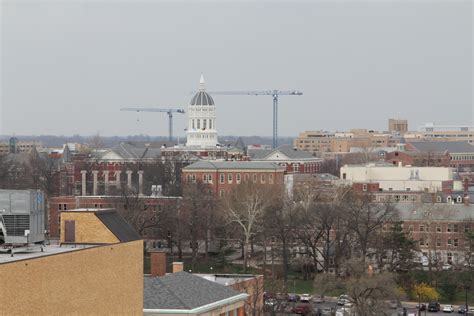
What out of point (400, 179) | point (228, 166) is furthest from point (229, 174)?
point (400, 179)

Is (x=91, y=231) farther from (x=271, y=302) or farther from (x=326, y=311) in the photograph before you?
(x=326, y=311)

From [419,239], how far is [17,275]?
246 ft

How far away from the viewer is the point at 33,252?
3170 centimetres

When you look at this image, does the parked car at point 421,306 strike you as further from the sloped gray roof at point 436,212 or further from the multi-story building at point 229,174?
the multi-story building at point 229,174

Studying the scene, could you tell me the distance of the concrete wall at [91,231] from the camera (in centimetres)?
3550

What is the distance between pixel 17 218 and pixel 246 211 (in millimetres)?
71897

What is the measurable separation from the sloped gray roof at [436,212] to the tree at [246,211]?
33.3 ft

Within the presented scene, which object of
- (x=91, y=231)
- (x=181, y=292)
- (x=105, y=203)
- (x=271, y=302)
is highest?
(x=91, y=231)

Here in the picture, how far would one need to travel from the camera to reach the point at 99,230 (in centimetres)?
3569

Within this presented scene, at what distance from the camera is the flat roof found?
2986 cm

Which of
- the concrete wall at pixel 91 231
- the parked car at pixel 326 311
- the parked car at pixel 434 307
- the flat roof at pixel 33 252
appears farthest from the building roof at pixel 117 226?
the parked car at pixel 434 307

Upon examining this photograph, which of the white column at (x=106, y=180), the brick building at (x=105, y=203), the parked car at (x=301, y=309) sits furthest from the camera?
the white column at (x=106, y=180)

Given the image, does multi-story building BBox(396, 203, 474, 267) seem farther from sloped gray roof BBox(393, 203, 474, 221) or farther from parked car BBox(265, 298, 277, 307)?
parked car BBox(265, 298, 277, 307)

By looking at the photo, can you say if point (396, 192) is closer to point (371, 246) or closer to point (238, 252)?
point (238, 252)
